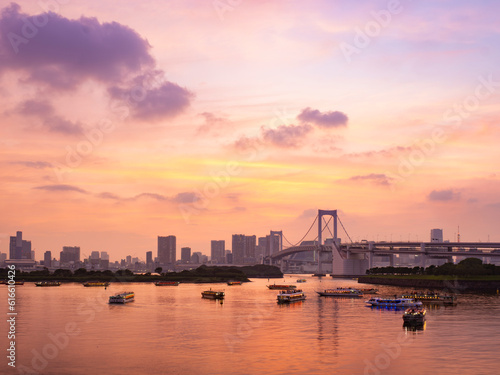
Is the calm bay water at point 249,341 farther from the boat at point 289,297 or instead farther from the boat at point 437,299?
the boat at point 289,297

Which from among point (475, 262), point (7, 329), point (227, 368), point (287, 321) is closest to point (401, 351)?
point (227, 368)

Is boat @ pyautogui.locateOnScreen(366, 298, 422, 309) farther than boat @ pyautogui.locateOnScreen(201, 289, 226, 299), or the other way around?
boat @ pyautogui.locateOnScreen(201, 289, 226, 299)

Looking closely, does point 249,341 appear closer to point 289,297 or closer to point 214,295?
point 289,297

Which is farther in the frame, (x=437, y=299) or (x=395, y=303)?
(x=437, y=299)

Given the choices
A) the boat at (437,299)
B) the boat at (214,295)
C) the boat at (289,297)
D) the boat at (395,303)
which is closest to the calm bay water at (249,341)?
the boat at (395,303)

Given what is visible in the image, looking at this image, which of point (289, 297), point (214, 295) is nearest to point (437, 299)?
point (289, 297)

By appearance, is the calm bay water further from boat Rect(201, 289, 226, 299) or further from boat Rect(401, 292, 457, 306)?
boat Rect(201, 289, 226, 299)

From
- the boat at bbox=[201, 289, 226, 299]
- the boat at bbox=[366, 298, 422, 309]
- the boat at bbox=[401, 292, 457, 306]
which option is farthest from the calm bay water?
the boat at bbox=[201, 289, 226, 299]

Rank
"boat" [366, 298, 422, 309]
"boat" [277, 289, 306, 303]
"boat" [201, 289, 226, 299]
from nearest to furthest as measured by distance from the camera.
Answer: "boat" [366, 298, 422, 309]
"boat" [277, 289, 306, 303]
"boat" [201, 289, 226, 299]

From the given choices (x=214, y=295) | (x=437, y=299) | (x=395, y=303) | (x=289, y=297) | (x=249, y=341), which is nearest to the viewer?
(x=249, y=341)
